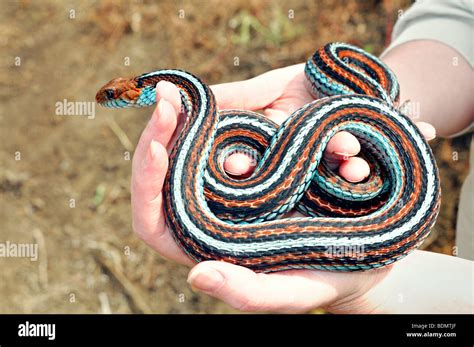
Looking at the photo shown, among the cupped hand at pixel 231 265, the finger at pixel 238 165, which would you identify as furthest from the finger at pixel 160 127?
the finger at pixel 238 165

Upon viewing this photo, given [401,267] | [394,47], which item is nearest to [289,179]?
[401,267]

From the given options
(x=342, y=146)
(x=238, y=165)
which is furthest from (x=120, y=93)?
(x=342, y=146)

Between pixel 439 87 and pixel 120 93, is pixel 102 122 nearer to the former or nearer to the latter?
pixel 120 93

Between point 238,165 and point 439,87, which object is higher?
point 439,87

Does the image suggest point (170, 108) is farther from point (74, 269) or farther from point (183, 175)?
point (74, 269)

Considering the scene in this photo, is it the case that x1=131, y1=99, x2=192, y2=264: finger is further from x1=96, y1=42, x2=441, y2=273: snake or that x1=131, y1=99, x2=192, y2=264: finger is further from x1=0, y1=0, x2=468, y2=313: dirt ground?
x1=0, y1=0, x2=468, y2=313: dirt ground

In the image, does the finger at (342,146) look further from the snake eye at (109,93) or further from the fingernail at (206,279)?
the snake eye at (109,93)

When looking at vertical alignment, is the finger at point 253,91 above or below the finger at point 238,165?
above
